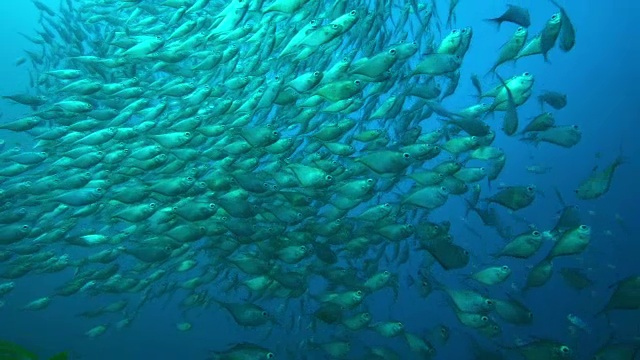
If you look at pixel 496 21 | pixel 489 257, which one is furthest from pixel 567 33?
pixel 489 257

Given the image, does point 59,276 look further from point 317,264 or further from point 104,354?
point 317,264

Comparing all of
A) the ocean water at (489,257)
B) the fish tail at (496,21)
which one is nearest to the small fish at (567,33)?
the fish tail at (496,21)

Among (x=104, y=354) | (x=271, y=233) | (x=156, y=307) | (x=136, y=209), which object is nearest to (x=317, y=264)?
(x=271, y=233)

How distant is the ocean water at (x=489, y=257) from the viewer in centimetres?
1650

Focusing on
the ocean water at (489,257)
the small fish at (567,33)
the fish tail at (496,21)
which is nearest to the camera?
the small fish at (567,33)

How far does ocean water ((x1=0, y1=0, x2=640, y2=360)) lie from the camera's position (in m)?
16.5

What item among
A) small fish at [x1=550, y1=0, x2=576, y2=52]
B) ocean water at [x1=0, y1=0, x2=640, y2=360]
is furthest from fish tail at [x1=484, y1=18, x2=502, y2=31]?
ocean water at [x1=0, y1=0, x2=640, y2=360]

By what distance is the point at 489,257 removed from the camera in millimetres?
31375

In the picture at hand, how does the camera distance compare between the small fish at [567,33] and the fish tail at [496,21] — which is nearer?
the small fish at [567,33]

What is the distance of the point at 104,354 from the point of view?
16.1 metres

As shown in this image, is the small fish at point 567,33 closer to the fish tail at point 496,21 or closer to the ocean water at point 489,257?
the fish tail at point 496,21

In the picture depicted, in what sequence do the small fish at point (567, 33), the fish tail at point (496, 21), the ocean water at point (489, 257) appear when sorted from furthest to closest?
the ocean water at point (489, 257), the fish tail at point (496, 21), the small fish at point (567, 33)

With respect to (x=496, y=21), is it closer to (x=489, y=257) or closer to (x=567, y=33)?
(x=567, y=33)

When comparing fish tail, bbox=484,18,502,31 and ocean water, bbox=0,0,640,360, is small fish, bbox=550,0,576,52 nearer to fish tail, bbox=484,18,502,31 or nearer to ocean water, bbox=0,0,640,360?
fish tail, bbox=484,18,502,31
